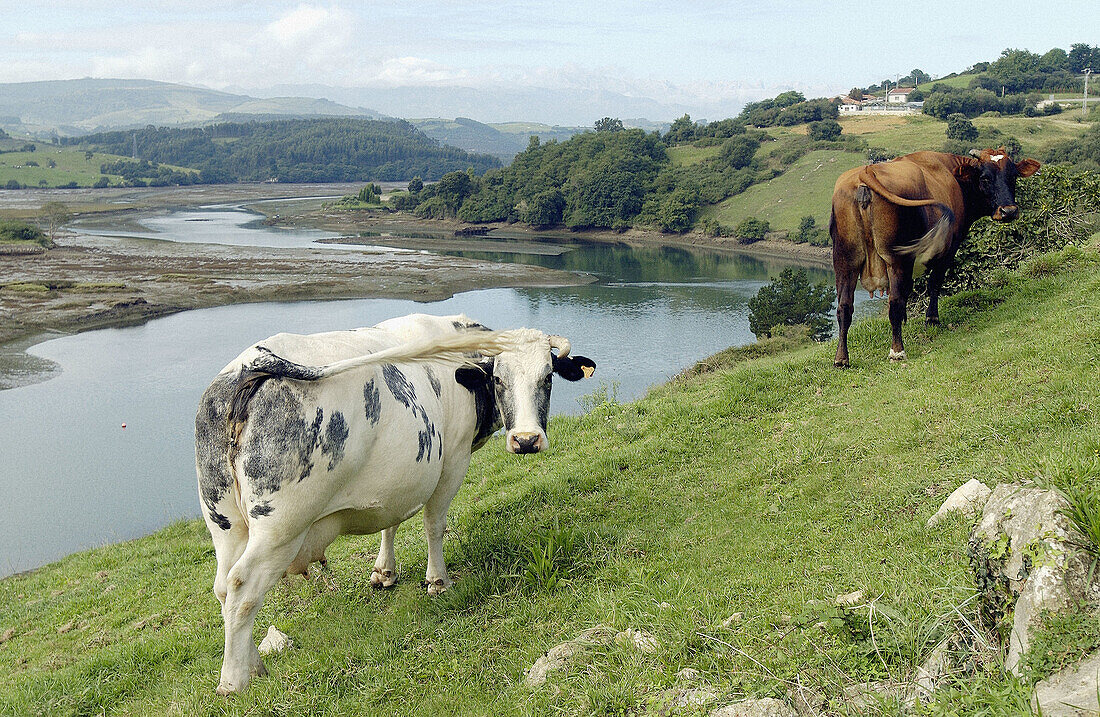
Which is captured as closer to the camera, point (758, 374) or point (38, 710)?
point (38, 710)

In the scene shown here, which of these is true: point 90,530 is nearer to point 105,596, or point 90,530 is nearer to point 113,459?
point 113,459

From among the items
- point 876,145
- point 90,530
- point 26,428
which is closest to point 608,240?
point 876,145

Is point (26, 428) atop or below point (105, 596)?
below

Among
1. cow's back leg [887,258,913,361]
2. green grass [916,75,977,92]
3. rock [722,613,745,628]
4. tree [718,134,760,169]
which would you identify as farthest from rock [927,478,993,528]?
green grass [916,75,977,92]

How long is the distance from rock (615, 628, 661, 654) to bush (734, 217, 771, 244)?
2541 inches

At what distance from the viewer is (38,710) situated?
5191 millimetres

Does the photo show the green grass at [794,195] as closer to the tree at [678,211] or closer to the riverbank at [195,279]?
the tree at [678,211]

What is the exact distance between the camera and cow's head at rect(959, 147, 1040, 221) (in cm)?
942

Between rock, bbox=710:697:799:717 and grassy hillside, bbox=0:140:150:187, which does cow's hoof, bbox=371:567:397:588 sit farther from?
grassy hillside, bbox=0:140:150:187

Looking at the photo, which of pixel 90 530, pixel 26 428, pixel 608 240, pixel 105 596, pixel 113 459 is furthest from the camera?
pixel 608 240

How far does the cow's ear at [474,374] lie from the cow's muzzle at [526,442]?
665mm

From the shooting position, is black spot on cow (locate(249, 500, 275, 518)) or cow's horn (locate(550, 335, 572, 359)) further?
cow's horn (locate(550, 335, 572, 359))

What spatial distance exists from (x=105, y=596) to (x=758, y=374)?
7511mm

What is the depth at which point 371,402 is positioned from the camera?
489 centimetres
